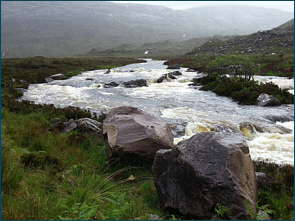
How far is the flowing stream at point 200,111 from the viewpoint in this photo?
38.2ft

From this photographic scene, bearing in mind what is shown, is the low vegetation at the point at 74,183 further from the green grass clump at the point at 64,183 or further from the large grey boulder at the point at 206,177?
the large grey boulder at the point at 206,177

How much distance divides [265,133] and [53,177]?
36.5 ft

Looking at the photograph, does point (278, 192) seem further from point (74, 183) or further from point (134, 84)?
point (134, 84)

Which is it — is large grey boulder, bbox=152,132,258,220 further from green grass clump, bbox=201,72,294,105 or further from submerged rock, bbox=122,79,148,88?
submerged rock, bbox=122,79,148,88

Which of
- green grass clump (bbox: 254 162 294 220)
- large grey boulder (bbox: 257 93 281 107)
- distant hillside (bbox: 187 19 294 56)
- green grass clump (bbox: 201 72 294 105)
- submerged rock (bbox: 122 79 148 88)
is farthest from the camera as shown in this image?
distant hillside (bbox: 187 19 294 56)

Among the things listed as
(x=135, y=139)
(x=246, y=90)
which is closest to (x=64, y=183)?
(x=135, y=139)

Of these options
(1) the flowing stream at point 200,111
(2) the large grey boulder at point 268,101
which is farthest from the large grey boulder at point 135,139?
(2) the large grey boulder at point 268,101

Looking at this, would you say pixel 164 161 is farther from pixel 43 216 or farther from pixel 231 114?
pixel 231 114

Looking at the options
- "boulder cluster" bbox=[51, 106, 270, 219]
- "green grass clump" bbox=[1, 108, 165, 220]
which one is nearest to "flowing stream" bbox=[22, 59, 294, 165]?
"green grass clump" bbox=[1, 108, 165, 220]

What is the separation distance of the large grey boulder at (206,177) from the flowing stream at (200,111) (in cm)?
505

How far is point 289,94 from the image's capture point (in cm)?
2102

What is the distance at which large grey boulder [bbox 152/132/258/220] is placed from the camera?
469 centimetres

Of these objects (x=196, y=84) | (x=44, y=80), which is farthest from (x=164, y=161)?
(x=44, y=80)

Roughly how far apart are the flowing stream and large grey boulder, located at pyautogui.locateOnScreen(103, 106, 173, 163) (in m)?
3.48
